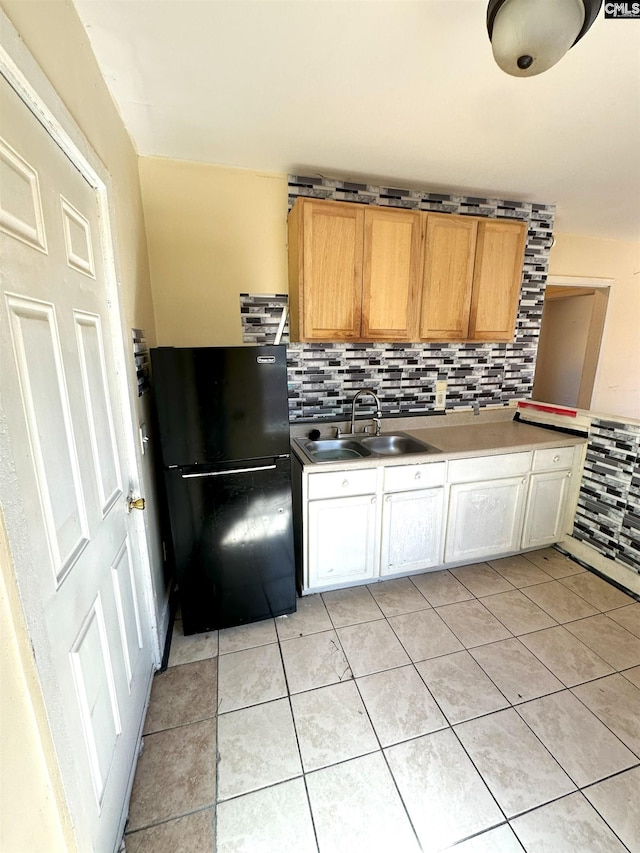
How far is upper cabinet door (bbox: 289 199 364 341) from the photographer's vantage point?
6.30ft

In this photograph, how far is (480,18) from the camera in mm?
1063

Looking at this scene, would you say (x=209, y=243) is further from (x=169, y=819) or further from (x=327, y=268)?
(x=169, y=819)

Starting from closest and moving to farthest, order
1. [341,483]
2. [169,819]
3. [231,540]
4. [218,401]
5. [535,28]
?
[535,28], [169,819], [218,401], [231,540], [341,483]

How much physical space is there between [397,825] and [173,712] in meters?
0.90

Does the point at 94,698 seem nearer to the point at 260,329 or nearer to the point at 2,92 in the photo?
the point at 2,92

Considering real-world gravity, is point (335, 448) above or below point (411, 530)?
above

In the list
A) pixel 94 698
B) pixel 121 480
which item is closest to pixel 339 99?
pixel 121 480

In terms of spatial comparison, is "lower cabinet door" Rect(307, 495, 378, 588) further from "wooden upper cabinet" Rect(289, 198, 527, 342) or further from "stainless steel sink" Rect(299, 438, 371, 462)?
"wooden upper cabinet" Rect(289, 198, 527, 342)

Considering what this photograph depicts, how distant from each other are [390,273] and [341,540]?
155 centimetres

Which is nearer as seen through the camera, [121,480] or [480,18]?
[480,18]

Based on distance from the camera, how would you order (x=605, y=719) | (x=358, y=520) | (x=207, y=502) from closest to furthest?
(x=605, y=719)
(x=207, y=502)
(x=358, y=520)

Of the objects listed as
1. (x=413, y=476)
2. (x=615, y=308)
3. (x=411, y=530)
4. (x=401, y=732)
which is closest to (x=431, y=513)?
(x=411, y=530)

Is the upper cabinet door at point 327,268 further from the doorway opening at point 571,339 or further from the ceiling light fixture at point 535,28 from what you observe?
the doorway opening at point 571,339

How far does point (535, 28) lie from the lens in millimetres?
863
